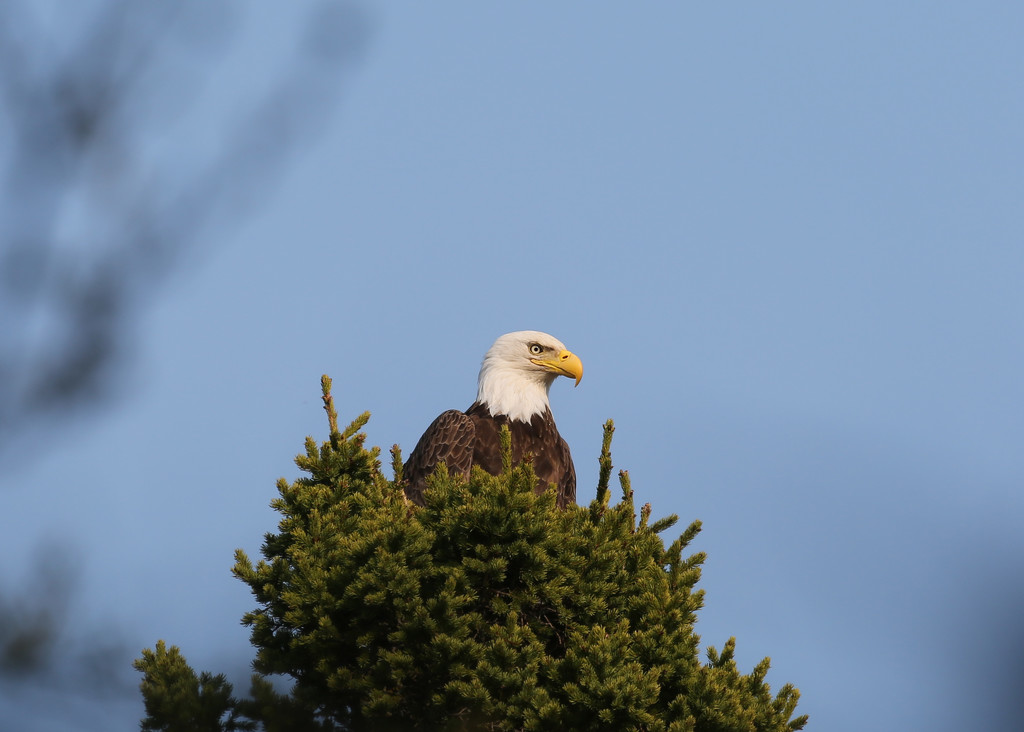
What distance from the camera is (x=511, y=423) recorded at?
9.84m

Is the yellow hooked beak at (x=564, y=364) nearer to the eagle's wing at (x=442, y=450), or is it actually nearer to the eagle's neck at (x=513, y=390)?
the eagle's neck at (x=513, y=390)

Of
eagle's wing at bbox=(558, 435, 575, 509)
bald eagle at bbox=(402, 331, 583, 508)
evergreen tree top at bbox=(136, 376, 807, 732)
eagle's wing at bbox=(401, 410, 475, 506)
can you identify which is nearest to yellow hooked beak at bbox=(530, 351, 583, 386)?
bald eagle at bbox=(402, 331, 583, 508)

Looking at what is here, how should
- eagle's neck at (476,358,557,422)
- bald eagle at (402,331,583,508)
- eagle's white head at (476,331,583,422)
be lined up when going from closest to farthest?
bald eagle at (402,331,583,508) < eagle's neck at (476,358,557,422) < eagle's white head at (476,331,583,422)

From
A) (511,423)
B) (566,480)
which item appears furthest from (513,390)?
(566,480)

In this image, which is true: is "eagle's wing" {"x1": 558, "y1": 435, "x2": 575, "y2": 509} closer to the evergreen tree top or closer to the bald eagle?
the bald eagle

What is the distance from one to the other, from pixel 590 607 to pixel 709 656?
0.87 meters

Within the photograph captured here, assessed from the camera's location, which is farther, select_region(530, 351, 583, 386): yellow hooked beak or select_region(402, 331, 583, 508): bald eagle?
select_region(530, 351, 583, 386): yellow hooked beak

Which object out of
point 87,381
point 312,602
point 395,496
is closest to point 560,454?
point 395,496

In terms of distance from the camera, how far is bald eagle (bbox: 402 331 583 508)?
30.8 feet

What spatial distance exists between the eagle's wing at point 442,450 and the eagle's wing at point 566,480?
0.09 m

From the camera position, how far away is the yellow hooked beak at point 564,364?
10.3 m

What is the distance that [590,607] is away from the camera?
19.8 ft

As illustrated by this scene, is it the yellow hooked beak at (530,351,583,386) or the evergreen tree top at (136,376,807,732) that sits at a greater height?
the yellow hooked beak at (530,351,583,386)

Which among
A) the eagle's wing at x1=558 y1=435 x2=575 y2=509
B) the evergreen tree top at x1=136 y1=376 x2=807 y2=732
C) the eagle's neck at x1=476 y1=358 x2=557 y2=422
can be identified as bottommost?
the evergreen tree top at x1=136 y1=376 x2=807 y2=732
